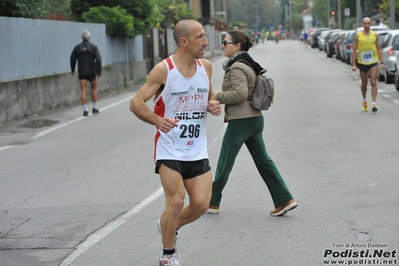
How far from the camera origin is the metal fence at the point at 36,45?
19422mm

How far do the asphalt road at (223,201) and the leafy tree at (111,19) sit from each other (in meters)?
13.6

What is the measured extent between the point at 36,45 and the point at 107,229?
47.9ft

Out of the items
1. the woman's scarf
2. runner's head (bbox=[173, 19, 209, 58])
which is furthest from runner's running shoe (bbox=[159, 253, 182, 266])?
the woman's scarf

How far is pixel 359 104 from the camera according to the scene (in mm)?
19156

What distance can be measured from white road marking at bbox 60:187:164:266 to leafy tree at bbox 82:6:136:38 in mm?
21069

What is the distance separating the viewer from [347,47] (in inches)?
1620

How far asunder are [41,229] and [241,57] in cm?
240

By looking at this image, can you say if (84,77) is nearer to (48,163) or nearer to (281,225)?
(48,163)

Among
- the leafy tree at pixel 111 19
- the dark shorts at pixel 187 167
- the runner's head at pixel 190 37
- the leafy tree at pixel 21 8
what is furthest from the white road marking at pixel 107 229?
the leafy tree at pixel 111 19

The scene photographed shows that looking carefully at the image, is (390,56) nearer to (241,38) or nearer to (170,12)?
(241,38)

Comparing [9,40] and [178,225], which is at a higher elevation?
[9,40]

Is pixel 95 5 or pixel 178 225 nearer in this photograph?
pixel 178 225

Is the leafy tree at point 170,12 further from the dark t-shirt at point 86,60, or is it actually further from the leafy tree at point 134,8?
the dark t-shirt at point 86,60

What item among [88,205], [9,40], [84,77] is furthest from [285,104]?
[88,205]
